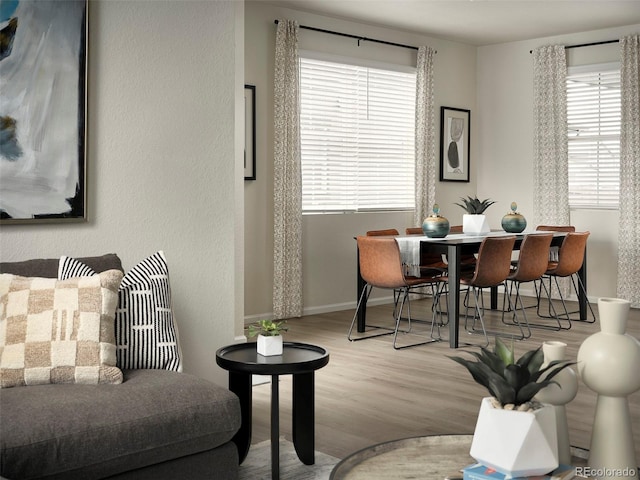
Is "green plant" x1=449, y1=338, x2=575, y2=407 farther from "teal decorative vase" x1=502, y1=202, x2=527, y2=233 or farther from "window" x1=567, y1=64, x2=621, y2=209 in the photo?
"window" x1=567, y1=64, x2=621, y2=209

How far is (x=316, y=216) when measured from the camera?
751 centimetres

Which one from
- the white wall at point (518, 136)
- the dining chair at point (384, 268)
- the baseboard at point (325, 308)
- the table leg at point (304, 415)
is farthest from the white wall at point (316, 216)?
the table leg at point (304, 415)

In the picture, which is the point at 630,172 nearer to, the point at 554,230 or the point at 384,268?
the point at 554,230

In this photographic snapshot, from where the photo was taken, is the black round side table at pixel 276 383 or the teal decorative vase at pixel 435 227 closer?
the black round side table at pixel 276 383

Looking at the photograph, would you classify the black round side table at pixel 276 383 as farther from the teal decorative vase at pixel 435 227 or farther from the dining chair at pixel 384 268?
the teal decorative vase at pixel 435 227

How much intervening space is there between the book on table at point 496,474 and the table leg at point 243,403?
1.54m

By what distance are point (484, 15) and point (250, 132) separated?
2.60 meters

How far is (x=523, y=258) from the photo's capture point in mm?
6457

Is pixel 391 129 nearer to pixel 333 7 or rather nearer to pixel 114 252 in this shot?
pixel 333 7

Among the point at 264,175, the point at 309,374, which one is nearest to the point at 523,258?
the point at 264,175

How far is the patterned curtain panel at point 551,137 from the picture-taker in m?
8.39

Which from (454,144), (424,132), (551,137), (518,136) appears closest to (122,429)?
(424,132)

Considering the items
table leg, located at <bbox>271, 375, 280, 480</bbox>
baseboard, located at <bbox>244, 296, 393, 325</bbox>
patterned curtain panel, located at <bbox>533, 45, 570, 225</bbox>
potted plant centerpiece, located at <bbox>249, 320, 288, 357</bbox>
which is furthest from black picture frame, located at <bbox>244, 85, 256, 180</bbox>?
table leg, located at <bbox>271, 375, 280, 480</bbox>

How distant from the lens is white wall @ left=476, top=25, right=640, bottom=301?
8.21 metres
